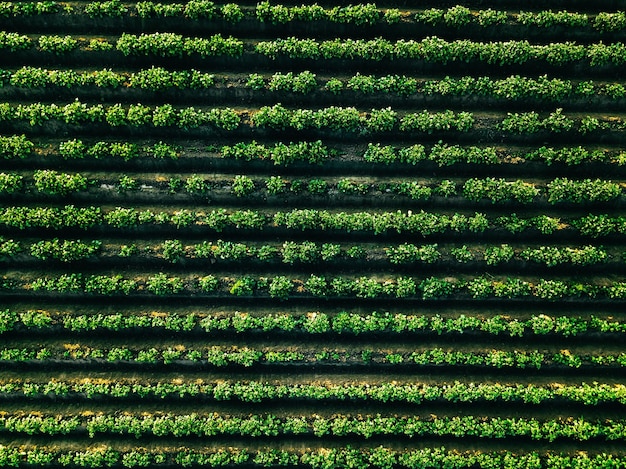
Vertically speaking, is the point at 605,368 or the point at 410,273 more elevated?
the point at 410,273

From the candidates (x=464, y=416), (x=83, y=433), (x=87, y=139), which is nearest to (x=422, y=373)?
(x=464, y=416)

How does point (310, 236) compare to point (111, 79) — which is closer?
→ point (111, 79)

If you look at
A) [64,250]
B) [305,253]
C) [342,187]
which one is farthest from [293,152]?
[64,250]

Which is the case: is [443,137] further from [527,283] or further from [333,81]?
[527,283]

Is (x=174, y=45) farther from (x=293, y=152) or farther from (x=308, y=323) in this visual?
(x=308, y=323)

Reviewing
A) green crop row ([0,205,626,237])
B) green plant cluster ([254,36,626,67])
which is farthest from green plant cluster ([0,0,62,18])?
green plant cluster ([254,36,626,67])

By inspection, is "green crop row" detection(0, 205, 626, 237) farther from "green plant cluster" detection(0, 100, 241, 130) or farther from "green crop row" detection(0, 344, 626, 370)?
"green crop row" detection(0, 344, 626, 370)
